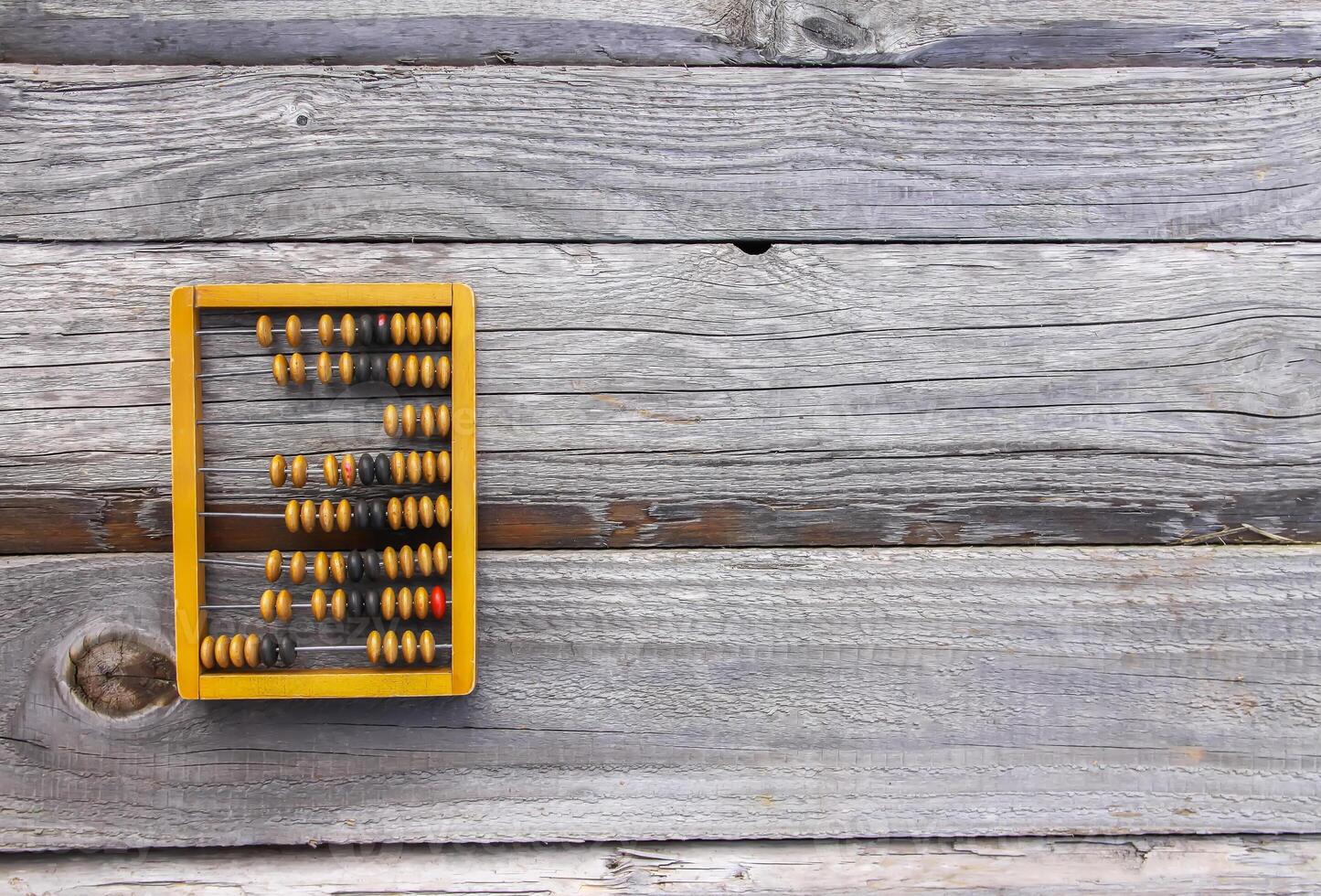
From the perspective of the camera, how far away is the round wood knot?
1050 mm

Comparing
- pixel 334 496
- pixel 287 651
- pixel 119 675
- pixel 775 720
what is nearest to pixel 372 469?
pixel 334 496

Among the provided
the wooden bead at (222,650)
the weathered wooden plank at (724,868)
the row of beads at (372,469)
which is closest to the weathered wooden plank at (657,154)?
the row of beads at (372,469)

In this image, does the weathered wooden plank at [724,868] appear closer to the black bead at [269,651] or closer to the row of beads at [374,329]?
the black bead at [269,651]

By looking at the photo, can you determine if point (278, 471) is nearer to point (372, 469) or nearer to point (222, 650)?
point (372, 469)

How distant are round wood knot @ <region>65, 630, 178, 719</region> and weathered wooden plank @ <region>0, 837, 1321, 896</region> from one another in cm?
21

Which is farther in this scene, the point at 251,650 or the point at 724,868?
the point at 724,868

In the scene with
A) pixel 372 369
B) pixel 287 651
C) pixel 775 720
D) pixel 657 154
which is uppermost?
pixel 657 154

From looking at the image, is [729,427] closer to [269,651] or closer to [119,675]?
[269,651]

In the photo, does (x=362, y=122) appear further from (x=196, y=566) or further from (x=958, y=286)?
(x=958, y=286)

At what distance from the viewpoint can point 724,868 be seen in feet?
3.57

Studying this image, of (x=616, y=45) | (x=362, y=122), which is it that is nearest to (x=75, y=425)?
(x=362, y=122)

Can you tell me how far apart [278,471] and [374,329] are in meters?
0.21

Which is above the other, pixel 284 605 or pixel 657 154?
pixel 657 154

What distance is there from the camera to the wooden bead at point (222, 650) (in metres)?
0.98
